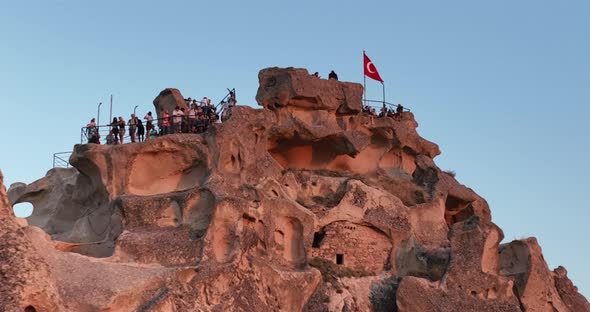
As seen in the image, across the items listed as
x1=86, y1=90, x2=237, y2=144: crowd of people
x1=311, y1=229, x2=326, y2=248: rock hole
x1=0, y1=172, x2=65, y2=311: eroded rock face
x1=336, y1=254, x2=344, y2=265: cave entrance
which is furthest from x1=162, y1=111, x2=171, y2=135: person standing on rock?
x1=0, y1=172, x2=65, y2=311: eroded rock face

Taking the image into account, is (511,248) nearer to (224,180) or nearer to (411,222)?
(411,222)

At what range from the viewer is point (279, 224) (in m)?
39.7

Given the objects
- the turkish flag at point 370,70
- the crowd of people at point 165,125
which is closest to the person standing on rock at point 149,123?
the crowd of people at point 165,125

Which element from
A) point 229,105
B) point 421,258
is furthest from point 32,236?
point 421,258

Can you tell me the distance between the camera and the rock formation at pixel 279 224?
1404 inches

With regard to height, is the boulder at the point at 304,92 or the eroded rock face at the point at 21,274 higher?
the boulder at the point at 304,92

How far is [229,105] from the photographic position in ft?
140

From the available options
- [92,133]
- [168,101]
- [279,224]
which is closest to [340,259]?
[279,224]

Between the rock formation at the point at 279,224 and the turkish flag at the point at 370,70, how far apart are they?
2.12 metres

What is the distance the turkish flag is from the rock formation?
2120mm

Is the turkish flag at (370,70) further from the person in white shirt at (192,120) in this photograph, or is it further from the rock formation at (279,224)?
the person in white shirt at (192,120)

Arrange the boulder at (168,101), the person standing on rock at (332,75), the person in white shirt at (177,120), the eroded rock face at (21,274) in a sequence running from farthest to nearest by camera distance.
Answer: the person standing on rock at (332,75) → the boulder at (168,101) → the person in white shirt at (177,120) → the eroded rock face at (21,274)

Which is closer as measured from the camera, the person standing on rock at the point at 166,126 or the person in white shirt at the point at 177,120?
the person in white shirt at the point at 177,120

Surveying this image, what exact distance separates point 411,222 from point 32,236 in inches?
561
